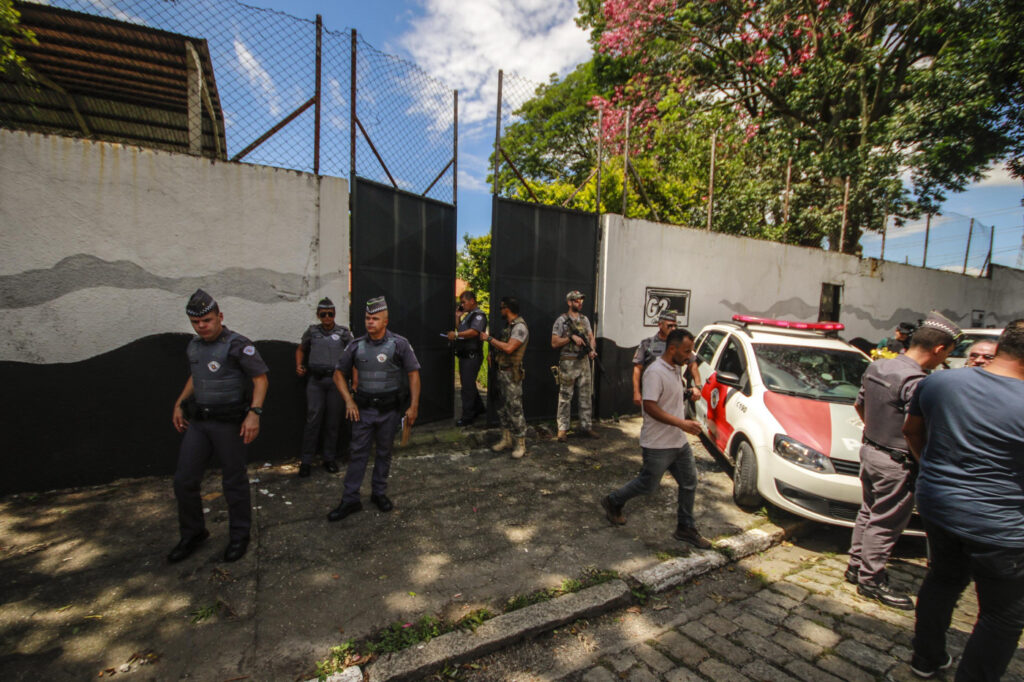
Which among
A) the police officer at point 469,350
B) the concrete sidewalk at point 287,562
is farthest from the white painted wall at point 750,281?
the concrete sidewalk at point 287,562

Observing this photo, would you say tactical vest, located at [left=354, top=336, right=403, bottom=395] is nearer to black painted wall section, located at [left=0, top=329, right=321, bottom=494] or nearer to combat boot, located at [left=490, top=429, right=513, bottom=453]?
black painted wall section, located at [left=0, top=329, right=321, bottom=494]

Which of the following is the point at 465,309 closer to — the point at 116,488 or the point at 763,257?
the point at 116,488

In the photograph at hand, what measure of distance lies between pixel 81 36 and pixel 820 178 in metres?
14.1

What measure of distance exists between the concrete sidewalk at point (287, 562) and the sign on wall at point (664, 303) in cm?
314

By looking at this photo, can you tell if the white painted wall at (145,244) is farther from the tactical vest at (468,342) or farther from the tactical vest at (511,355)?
the tactical vest at (511,355)

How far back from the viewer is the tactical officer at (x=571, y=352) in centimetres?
567

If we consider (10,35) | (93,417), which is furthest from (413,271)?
(10,35)

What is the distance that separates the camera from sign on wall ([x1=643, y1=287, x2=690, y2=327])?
7320mm

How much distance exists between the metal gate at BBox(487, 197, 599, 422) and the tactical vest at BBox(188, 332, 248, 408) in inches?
128

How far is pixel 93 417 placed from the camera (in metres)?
4.11

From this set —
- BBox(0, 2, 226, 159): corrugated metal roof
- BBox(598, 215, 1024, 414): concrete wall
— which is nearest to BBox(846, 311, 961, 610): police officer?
BBox(598, 215, 1024, 414): concrete wall

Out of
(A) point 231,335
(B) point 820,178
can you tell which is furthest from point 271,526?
(B) point 820,178

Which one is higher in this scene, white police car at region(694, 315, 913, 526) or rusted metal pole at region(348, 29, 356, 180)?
rusted metal pole at region(348, 29, 356, 180)

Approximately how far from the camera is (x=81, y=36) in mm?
4398
